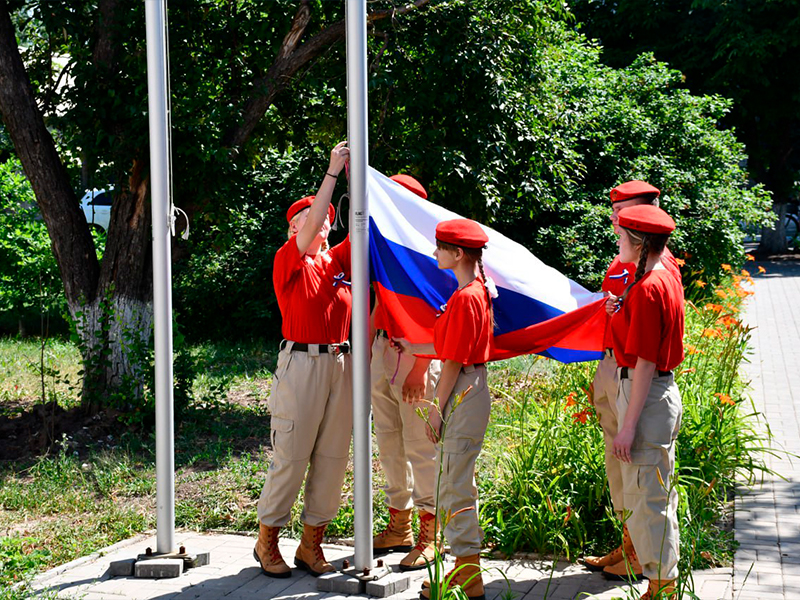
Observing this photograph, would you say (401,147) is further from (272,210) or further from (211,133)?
(272,210)

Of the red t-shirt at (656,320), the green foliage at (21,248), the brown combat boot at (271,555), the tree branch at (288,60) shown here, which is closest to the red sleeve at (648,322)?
the red t-shirt at (656,320)

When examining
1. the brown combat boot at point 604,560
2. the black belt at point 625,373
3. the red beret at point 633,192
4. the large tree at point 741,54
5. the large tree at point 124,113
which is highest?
the large tree at point 741,54

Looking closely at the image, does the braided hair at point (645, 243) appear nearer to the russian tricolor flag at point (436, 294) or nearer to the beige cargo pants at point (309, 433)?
the russian tricolor flag at point (436, 294)

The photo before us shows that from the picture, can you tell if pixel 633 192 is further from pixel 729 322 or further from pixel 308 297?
pixel 729 322

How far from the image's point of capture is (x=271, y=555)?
17.4 ft

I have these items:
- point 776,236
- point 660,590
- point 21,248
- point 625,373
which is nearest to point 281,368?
point 625,373

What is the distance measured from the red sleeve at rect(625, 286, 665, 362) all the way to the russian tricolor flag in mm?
840

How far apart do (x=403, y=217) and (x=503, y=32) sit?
4.40m

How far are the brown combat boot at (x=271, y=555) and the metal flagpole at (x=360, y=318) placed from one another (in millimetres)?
461

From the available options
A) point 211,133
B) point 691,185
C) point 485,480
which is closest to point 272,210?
point 211,133

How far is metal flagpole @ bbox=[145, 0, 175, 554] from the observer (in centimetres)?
536

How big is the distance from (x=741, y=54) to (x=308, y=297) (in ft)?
69.0

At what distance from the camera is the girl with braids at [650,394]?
4.48 meters

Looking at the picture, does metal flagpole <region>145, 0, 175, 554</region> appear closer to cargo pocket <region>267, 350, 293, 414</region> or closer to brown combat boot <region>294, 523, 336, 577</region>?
cargo pocket <region>267, 350, 293, 414</region>
